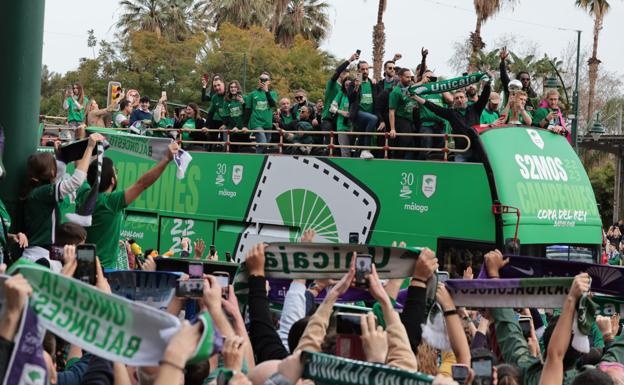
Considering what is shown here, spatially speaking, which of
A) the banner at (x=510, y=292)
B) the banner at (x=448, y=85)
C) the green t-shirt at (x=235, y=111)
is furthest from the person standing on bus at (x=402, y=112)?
the banner at (x=510, y=292)

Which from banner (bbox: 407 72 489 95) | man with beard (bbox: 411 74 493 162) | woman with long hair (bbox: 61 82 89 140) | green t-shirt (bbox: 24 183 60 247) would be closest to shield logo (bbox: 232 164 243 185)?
man with beard (bbox: 411 74 493 162)

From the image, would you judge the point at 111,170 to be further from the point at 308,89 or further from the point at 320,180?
the point at 308,89

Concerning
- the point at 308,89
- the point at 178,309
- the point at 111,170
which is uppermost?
the point at 308,89

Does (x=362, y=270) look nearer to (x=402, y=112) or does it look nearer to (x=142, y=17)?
(x=402, y=112)

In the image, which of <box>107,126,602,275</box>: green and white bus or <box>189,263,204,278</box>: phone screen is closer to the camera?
<box>189,263,204,278</box>: phone screen

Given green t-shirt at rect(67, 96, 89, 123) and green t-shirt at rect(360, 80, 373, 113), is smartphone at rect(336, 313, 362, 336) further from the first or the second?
green t-shirt at rect(67, 96, 89, 123)

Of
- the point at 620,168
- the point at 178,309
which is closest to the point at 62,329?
the point at 178,309

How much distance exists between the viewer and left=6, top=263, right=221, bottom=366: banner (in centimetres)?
→ 343

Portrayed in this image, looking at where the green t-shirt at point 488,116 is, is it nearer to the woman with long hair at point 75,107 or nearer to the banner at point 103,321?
the woman with long hair at point 75,107

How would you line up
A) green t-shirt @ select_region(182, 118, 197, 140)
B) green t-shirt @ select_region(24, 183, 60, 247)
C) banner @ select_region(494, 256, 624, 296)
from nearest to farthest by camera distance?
banner @ select_region(494, 256, 624, 296) → green t-shirt @ select_region(24, 183, 60, 247) → green t-shirt @ select_region(182, 118, 197, 140)

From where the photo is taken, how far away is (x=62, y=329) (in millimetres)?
3650

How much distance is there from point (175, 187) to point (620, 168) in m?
25.8

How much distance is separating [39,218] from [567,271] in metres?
3.39

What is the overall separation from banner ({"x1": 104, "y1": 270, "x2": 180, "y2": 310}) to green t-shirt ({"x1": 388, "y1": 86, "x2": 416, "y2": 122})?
9870mm
